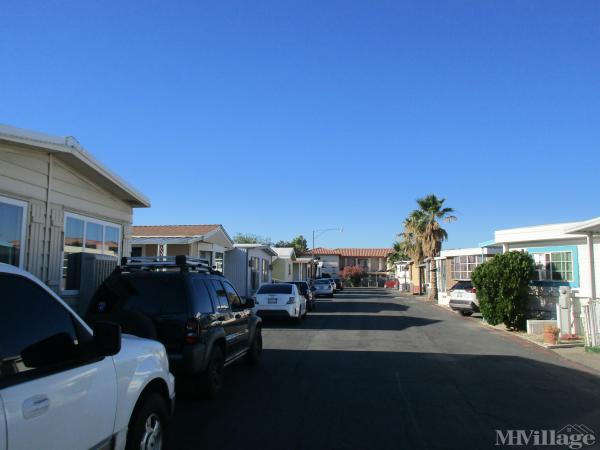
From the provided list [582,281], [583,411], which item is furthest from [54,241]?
[582,281]

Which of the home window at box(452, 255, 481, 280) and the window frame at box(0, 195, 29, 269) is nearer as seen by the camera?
the window frame at box(0, 195, 29, 269)

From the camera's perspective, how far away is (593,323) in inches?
482

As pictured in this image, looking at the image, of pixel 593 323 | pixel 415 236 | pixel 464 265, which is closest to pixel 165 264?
pixel 593 323

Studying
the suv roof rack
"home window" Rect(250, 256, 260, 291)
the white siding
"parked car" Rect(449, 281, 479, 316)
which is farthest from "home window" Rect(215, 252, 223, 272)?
the suv roof rack

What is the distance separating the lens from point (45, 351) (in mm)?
3074

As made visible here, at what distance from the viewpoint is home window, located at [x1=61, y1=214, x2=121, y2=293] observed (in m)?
9.46

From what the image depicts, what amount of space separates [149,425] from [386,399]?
411 centimetres

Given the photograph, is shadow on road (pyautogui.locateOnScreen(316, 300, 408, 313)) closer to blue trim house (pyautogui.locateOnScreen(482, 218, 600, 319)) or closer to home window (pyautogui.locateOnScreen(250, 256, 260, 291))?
home window (pyautogui.locateOnScreen(250, 256, 260, 291))

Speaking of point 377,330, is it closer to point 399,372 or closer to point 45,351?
point 399,372

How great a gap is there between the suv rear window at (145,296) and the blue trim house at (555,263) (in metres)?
13.4

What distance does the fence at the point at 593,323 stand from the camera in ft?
39.9

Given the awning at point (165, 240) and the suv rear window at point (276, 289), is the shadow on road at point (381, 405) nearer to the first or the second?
the suv rear window at point (276, 289)

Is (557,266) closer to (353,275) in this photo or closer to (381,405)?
(381,405)

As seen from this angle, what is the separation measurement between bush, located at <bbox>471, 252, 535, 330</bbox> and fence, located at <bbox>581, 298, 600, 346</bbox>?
183 inches
